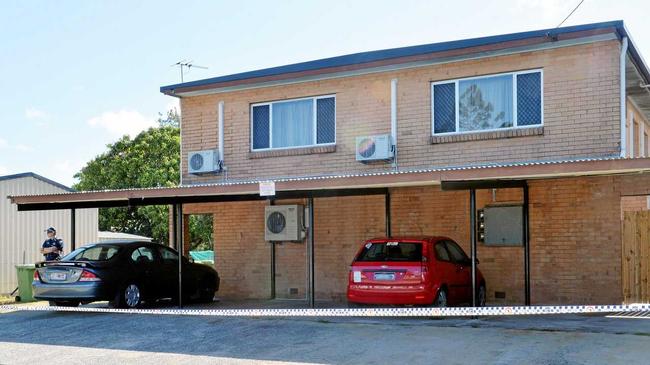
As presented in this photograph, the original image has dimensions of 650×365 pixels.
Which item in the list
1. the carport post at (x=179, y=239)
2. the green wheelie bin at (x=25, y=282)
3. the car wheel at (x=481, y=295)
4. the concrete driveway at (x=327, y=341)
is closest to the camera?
the concrete driveway at (x=327, y=341)

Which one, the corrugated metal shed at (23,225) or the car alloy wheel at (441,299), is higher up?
the corrugated metal shed at (23,225)

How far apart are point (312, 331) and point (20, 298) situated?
31.0ft

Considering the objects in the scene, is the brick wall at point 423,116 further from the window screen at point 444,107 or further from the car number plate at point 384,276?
the car number plate at point 384,276

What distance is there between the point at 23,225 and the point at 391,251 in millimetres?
13133

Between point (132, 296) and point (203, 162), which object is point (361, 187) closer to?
point (132, 296)

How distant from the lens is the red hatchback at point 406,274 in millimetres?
12023

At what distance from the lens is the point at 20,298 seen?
17.8 m

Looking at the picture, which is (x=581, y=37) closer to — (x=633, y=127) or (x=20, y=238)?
(x=633, y=127)

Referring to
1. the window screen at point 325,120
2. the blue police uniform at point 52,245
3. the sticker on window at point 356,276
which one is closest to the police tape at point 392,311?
the sticker on window at point 356,276

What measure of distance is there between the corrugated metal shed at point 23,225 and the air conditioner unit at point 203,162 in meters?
6.74

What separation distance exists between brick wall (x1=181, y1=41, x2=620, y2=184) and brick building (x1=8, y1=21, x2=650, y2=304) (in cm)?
2

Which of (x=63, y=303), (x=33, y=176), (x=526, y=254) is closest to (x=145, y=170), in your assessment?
(x=33, y=176)

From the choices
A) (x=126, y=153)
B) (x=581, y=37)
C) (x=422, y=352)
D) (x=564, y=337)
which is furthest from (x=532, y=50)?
(x=126, y=153)

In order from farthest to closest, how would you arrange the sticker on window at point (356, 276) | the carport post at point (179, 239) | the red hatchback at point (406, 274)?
the carport post at point (179, 239)
the sticker on window at point (356, 276)
the red hatchback at point (406, 274)
